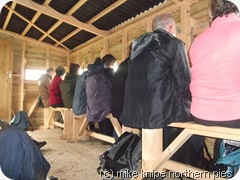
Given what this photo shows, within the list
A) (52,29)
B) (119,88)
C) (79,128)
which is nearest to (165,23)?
(119,88)

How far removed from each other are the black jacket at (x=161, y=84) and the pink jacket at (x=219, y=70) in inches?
8.0

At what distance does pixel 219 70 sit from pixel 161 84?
473 millimetres

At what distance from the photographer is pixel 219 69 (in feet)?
4.70

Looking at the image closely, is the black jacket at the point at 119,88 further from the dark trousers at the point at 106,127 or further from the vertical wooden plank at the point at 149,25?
the vertical wooden plank at the point at 149,25

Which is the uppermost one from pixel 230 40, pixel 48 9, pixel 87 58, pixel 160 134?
pixel 48 9

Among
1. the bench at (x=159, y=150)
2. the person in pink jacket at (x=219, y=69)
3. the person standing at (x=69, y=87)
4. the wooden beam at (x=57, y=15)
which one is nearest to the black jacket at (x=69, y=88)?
the person standing at (x=69, y=87)

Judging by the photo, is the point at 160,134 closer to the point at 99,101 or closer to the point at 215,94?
the point at 215,94

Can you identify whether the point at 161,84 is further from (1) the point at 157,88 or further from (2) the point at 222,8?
(2) the point at 222,8

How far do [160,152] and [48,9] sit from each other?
12.6ft

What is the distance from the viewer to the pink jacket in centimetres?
139

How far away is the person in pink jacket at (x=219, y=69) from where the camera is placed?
139 cm

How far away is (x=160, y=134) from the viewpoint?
1.91m

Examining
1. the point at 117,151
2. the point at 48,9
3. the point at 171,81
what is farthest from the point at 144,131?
the point at 48,9

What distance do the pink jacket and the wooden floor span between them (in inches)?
44.8
